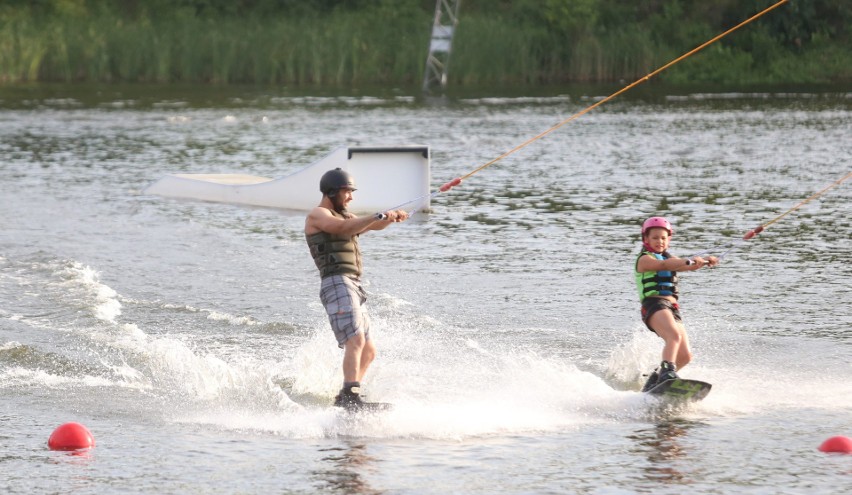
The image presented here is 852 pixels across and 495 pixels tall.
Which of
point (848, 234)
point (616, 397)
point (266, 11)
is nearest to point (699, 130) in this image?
point (848, 234)

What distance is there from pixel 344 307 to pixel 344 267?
A: 287 mm

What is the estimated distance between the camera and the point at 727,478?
329 inches

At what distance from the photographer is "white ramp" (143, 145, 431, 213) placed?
20.4 meters

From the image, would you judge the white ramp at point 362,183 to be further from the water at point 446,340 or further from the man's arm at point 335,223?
the man's arm at point 335,223

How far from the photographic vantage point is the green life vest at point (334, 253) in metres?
9.77

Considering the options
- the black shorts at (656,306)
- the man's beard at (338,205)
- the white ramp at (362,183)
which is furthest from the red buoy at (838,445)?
the white ramp at (362,183)

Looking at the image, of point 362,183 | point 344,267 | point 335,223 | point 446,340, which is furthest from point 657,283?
point 362,183

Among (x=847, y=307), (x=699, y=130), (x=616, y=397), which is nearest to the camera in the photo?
(x=616, y=397)

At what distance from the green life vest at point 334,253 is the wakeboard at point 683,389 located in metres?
2.18

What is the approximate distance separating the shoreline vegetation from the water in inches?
951

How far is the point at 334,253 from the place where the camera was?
9.78m

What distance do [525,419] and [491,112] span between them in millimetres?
30023

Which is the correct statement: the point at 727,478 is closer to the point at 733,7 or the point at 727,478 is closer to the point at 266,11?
the point at 733,7

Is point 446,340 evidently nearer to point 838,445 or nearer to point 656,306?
point 656,306
